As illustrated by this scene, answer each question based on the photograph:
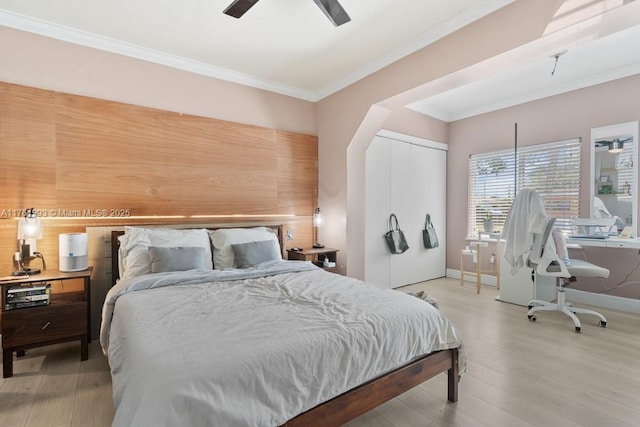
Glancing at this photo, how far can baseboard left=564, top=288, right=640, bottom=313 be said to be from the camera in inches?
138

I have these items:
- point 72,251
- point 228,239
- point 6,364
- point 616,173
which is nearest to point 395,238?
point 228,239

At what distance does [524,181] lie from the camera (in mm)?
4438

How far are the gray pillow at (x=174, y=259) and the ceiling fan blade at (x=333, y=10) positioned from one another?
214 cm

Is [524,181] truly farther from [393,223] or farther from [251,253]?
[251,253]

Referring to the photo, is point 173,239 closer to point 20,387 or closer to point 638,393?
point 20,387

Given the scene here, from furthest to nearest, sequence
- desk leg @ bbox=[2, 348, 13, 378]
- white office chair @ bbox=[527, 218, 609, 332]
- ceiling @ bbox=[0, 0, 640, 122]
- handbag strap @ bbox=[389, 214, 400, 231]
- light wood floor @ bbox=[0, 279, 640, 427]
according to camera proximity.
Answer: handbag strap @ bbox=[389, 214, 400, 231], white office chair @ bbox=[527, 218, 609, 332], ceiling @ bbox=[0, 0, 640, 122], desk leg @ bbox=[2, 348, 13, 378], light wood floor @ bbox=[0, 279, 640, 427]

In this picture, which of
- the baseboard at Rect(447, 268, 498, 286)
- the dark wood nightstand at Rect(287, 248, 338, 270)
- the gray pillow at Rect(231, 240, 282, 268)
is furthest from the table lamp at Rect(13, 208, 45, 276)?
the baseboard at Rect(447, 268, 498, 286)

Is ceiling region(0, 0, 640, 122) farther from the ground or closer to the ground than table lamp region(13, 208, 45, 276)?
farther from the ground

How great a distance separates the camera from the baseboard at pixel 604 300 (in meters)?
3.51

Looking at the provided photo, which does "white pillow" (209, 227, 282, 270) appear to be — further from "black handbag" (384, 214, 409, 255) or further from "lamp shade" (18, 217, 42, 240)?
"black handbag" (384, 214, 409, 255)

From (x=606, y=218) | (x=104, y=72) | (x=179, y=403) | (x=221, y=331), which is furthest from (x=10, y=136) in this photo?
(x=606, y=218)

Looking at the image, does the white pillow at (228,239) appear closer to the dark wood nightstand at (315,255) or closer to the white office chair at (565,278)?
the dark wood nightstand at (315,255)

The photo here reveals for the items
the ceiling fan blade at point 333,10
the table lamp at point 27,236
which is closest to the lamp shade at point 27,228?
the table lamp at point 27,236

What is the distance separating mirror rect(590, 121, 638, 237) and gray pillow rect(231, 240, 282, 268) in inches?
153
